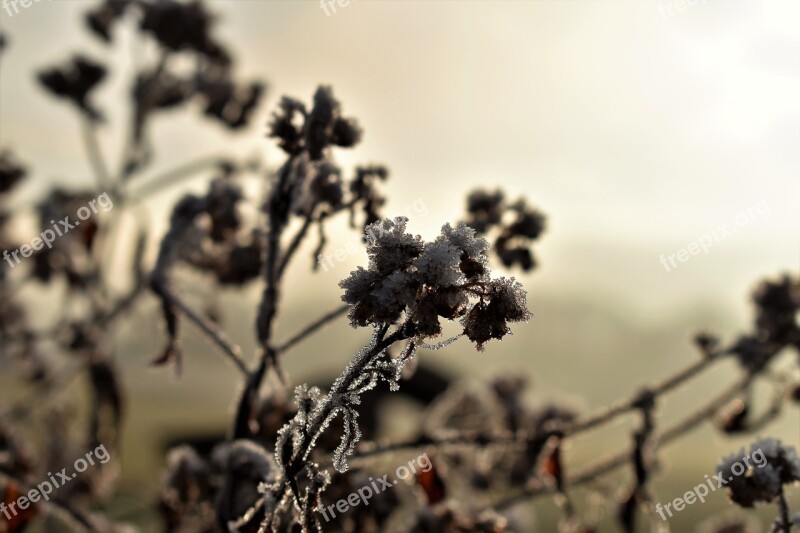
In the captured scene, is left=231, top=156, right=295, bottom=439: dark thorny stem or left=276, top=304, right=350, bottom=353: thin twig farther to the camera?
left=276, top=304, right=350, bottom=353: thin twig

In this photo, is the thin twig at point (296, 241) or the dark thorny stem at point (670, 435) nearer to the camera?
the thin twig at point (296, 241)

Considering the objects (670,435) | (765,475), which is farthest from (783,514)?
(670,435)

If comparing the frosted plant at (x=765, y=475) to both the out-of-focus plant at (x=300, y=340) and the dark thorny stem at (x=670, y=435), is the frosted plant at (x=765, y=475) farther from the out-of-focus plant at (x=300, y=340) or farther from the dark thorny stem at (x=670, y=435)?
the dark thorny stem at (x=670, y=435)

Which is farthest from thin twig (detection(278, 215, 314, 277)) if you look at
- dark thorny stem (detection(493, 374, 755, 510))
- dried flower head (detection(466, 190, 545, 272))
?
dark thorny stem (detection(493, 374, 755, 510))

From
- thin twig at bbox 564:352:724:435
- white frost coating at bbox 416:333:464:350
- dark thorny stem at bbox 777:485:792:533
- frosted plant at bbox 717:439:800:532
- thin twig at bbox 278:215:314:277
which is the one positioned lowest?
dark thorny stem at bbox 777:485:792:533

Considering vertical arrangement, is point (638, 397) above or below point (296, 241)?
below

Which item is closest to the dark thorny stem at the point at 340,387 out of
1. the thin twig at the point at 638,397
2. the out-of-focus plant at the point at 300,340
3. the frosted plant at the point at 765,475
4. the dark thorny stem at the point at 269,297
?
the out-of-focus plant at the point at 300,340

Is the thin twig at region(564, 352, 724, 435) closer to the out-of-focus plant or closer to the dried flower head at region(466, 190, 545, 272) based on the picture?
the out-of-focus plant

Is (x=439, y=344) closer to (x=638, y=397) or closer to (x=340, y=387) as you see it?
(x=340, y=387)

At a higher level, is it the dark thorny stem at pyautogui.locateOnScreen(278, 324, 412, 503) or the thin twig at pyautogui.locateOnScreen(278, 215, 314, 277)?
the thin twig at pyautogui.locateOnScreen(278, 215, 314, 277)

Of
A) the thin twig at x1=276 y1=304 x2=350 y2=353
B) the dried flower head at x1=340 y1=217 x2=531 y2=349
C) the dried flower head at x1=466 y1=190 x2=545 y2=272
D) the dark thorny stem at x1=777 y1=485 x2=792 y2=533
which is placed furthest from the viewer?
the dried flower head at x1=466 y1=190 x2=545 y2=272
